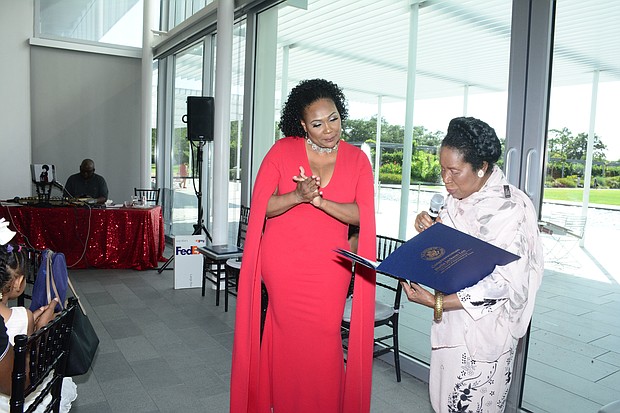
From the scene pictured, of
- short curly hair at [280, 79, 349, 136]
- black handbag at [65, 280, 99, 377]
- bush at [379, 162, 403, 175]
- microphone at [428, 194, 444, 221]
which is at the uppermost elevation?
short curly hair at [280, 79, 349, 136]

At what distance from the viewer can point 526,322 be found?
4.69 ft

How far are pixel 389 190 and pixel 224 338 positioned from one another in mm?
1866

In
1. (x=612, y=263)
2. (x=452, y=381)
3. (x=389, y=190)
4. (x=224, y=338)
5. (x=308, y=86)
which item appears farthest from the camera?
(x=224, y=338)

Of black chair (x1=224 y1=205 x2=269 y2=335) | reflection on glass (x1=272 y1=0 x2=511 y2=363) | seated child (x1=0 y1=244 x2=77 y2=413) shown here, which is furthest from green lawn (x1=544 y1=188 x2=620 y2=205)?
black chair (x1=224 y1=205 x2=269 y2=335)

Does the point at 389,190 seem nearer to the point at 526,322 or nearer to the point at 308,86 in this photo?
the point at 308,86

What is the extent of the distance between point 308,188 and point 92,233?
17.0ft

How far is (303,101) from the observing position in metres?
1.99

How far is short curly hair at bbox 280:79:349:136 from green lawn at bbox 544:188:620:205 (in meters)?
1.34

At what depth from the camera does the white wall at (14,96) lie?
26.7ft

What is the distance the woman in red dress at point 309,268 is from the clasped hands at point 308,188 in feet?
0.21

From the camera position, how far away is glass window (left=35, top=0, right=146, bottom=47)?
8695mm

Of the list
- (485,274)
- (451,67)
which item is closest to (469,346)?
(485,274)

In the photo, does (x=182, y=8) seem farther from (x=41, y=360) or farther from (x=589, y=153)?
(x=41, y=360)

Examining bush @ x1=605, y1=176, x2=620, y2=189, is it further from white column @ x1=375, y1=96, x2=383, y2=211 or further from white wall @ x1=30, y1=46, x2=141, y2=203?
white wall @ x1=30, y1=46, x2=141, y2=203
